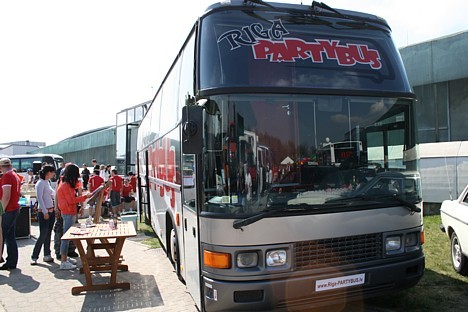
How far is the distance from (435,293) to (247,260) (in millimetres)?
3131

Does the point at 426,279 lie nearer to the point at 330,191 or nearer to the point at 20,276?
the point at 330,191

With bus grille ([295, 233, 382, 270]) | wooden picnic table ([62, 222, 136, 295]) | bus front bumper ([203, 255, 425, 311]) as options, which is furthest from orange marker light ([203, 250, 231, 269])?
wooden picnic table ([62, 222, 136, 295])

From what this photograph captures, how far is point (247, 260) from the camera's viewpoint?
12.5ft

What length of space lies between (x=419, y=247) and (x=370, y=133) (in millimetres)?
1443

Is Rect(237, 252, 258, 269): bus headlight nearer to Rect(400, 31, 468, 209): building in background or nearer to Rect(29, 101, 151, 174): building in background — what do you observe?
Rect(29, 101, 151, 174): building in background

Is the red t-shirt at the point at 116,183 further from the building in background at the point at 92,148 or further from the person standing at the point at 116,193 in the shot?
the building in background at the point at 92,148

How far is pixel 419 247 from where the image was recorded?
14.8 feet

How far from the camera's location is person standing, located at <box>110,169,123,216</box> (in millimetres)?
13540

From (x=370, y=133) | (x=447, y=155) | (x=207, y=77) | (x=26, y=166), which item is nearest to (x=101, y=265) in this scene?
(x=207, y=77)

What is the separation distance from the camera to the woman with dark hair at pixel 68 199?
23.5ft

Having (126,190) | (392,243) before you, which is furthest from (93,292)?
(126,190)

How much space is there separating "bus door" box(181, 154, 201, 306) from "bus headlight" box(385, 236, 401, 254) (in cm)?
204

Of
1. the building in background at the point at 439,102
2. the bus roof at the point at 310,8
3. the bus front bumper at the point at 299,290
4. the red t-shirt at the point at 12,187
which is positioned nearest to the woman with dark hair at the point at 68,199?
the red t-shirt at the point at 12,187

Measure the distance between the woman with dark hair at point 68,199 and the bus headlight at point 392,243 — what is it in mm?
5281
